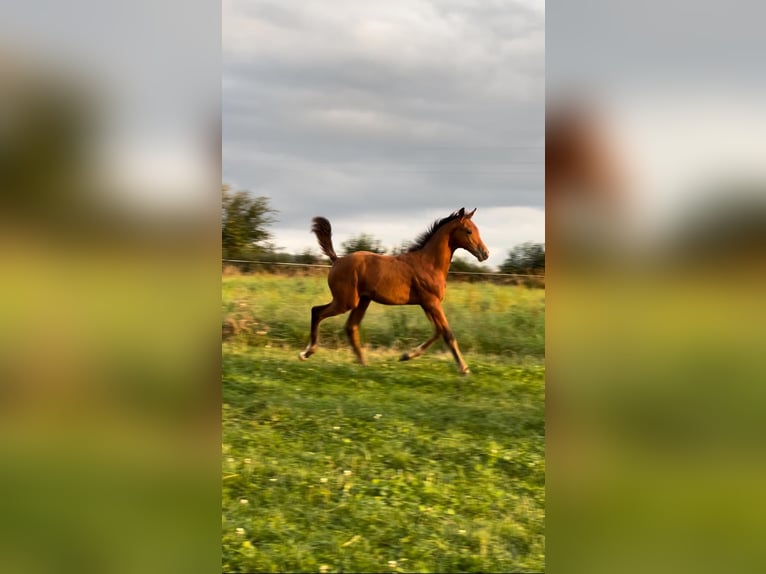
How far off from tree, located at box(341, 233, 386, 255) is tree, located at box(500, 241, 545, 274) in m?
1.15

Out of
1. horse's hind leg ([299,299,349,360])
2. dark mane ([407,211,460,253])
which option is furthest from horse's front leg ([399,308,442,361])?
horse's hind leg ([299,299,349,360])

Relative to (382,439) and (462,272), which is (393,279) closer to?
(462,272)

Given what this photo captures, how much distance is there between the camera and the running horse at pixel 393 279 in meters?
5.98

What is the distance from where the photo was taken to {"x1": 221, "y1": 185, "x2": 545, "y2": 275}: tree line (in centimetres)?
581

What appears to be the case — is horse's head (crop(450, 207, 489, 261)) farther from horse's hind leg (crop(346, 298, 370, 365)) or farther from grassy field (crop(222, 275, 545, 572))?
horse's hind leg (crop(346, 298, 370, 365))

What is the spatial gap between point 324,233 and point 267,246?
65cm
